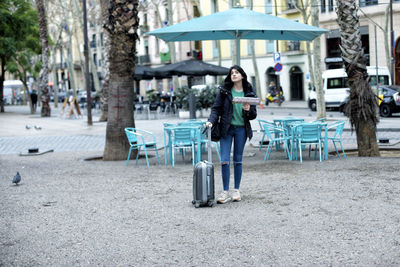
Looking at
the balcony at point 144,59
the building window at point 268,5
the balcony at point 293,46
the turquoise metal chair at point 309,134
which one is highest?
the building window at point 268,5

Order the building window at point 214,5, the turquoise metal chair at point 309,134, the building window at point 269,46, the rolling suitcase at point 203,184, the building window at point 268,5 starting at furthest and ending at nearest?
the building window at point 214,5
the building window at point 269,46
the building window at point 268,5
the turquoise metal chair at point 309,134
the rolling suitcase at point 203,184

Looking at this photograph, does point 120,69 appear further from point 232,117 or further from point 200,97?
point 200,97

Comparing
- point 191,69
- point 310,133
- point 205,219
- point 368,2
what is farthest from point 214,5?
point 205,219

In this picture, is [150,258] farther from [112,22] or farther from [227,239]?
[112,22]

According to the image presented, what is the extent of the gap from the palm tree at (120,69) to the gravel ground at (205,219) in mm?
2343

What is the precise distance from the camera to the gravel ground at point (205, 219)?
5.65 m

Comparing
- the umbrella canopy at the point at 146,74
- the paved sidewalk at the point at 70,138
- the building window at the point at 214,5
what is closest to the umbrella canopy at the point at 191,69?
the umbrella canopy at the point at 146,74

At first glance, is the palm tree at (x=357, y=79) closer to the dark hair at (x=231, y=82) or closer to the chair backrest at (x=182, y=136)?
the chair backrest at (x=182, y=136)

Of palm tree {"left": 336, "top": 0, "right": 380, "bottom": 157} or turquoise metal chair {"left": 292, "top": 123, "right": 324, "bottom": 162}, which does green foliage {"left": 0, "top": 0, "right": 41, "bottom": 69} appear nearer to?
palm tree {"left": 336, "top": 0, "right": 380, "bottom": 157}

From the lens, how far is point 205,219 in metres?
7.18

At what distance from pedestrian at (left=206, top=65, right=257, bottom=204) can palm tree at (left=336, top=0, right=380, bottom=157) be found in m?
4.66

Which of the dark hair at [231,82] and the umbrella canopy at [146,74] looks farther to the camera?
the umbrella canopy at [146,74]

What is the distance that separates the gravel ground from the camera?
18.5 ft

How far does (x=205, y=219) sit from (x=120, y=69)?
697cm
